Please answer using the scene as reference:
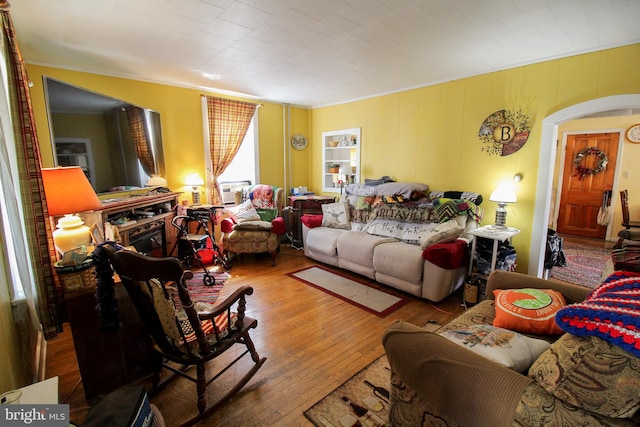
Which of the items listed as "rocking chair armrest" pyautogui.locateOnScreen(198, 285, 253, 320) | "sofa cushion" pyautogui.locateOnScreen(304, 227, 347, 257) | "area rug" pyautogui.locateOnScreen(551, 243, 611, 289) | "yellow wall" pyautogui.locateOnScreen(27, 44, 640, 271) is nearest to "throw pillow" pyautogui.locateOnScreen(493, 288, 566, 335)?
"rocking chair armrest" pyautogui.locateOnScreen(198, 285, 253, 320)

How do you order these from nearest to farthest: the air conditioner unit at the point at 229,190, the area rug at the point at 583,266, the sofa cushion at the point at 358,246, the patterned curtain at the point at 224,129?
the sofa cushion at the point at 358,246
the area rug at the point at 583,266
the patterned curtain at the point at 224,129
the air conditioner unit at the point at 229,190

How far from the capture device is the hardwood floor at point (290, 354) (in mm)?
1676

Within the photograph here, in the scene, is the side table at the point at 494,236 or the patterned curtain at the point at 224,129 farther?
the patterned curtain at the point at 224,129

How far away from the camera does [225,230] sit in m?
4.02

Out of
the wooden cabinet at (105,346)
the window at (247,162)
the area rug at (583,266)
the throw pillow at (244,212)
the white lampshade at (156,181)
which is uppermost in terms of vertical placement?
the window at (247,162)

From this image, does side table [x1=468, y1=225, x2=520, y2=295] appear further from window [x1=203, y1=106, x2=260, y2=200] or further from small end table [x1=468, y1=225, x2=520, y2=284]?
window [x1=203, y1=106, x2=260, y2=200]

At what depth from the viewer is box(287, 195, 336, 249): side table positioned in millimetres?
4887

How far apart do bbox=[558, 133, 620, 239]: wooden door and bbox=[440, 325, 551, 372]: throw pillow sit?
20.3ft

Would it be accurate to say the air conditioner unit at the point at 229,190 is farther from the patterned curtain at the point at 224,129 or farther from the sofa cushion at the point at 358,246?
the sofa cushion at the point at 358,246

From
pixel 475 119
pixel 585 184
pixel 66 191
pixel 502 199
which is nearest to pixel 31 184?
pixel 66 191

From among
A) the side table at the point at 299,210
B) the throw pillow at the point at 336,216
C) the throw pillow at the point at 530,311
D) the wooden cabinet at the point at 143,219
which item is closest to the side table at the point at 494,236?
the throw pillow at the point at 530,311

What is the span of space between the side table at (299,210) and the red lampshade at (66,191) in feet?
10.3

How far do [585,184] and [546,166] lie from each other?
378 cm

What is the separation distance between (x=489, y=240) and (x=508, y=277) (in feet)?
4.11
